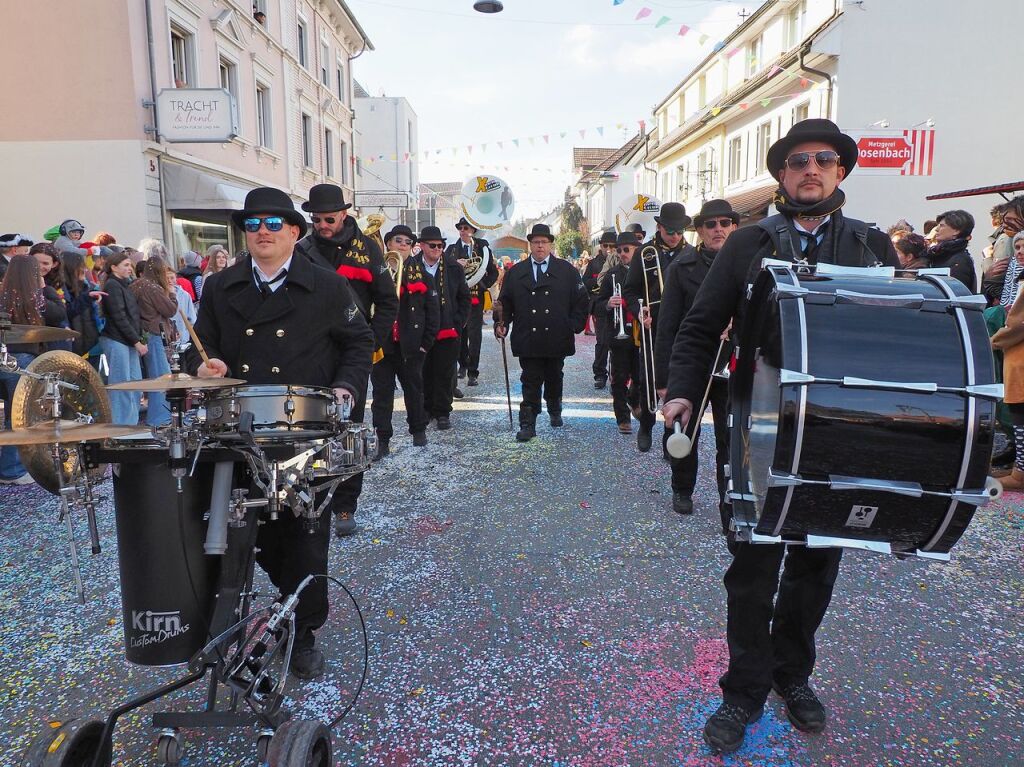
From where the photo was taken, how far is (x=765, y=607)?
2.42 meters

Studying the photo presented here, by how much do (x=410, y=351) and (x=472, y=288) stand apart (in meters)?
2.96

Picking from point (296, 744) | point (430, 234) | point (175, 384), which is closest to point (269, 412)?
Answer: point (175, 384)

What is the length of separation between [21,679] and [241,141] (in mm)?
16654

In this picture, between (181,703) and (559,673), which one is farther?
(559,673)

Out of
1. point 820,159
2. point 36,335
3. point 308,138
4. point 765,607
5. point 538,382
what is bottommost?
point 765,607

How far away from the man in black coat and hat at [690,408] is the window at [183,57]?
15344 millimetres

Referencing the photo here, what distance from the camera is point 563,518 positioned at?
4.66m

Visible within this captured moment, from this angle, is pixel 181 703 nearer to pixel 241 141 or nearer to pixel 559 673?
pixel 559 673

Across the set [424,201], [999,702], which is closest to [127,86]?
[999,702]

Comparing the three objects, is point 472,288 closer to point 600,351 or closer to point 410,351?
point 600,351

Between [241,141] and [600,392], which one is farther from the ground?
[241,141]

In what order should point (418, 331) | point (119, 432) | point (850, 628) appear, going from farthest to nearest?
point (418, 331), point (850, 628), point (119, 432)

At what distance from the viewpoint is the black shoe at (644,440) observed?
251 inches

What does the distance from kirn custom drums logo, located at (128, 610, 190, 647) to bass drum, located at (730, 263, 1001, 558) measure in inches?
71.6
